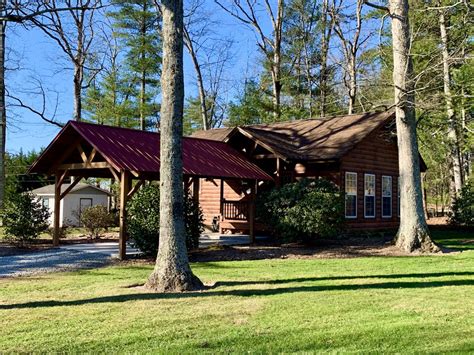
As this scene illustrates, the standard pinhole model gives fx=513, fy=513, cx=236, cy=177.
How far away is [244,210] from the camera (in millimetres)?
20516

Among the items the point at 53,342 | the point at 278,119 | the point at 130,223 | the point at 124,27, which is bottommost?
the point at 53,342

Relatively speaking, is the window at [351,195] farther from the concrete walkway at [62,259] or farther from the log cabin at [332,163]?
the concrete walkway at [62,259]

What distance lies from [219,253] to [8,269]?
545 centimetres

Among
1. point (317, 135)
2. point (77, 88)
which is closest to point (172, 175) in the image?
point (317, 135)

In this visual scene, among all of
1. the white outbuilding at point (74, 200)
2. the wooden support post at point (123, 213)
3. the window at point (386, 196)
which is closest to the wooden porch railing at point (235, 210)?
the window at point (386, 196)

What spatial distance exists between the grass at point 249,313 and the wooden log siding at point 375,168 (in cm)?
939

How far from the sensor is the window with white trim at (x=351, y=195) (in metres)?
20.2

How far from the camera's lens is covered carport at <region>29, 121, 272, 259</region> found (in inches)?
525

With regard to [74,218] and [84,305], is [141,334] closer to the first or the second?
[84,305]

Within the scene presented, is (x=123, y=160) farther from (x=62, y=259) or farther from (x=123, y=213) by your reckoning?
(x=62, y=259)

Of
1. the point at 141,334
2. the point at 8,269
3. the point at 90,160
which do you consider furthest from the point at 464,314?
the point at 90,160

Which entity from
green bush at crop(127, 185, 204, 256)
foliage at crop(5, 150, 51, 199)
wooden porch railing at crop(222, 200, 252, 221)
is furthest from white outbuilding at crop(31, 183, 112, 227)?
green bush at crop(127, 185, 204, 256)

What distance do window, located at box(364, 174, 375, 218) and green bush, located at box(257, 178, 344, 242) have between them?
5.38 metres

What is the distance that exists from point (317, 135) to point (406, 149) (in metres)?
6.48
